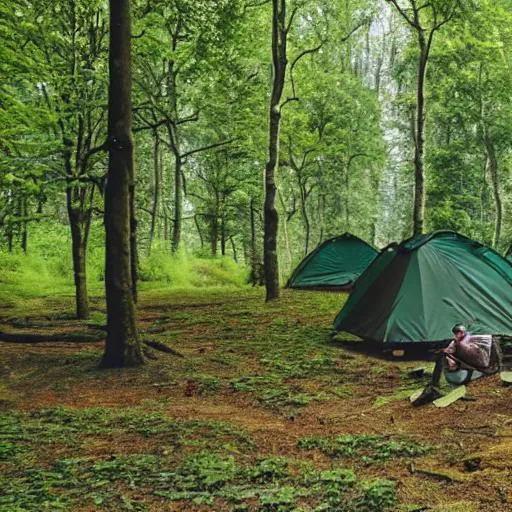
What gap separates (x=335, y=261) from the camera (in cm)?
1861

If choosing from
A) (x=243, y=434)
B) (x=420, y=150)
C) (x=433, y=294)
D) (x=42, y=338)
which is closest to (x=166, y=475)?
(x=243, y=434)

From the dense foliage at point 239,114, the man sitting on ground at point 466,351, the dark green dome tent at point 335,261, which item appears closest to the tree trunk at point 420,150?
the dense foliage at point 239,114

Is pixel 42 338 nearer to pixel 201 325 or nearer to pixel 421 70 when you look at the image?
pixel 201 325

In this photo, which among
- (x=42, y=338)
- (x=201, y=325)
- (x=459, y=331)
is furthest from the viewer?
(x=201, y=325)

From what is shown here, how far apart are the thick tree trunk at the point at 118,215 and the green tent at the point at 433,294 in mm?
3901

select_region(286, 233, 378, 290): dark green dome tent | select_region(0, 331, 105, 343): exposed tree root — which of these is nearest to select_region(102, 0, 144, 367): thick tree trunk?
select_region(0, 331, 105, 343): exposed tree root

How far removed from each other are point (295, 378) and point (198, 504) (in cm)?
412

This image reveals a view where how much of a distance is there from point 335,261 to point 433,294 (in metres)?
10.3

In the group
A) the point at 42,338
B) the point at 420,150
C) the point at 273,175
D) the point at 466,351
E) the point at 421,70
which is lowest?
the point at 42,338

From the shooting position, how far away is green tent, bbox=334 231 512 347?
8148 millimetres

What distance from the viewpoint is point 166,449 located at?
13.1 feet

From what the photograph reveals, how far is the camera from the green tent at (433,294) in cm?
815

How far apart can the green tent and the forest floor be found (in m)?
0.59

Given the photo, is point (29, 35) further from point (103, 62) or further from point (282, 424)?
point (282, 424)
